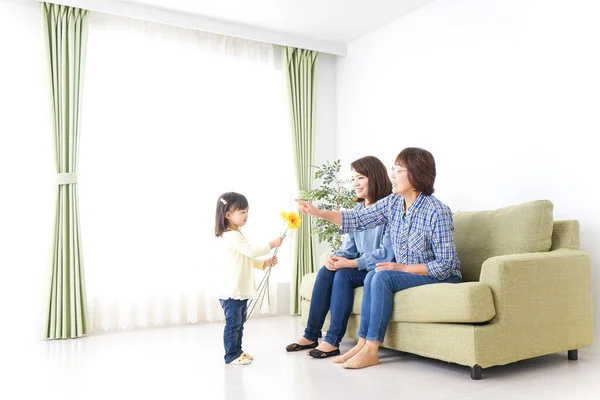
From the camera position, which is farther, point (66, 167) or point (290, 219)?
point (66, 167)

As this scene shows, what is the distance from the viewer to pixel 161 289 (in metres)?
4.30

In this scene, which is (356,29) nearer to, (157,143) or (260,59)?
(260,59)

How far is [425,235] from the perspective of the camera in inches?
114

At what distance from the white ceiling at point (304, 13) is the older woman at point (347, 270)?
59.8 inches

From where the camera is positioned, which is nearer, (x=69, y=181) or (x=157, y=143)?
(x=69, y=181)

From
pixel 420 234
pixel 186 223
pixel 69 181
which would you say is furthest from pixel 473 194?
pixel 69 181

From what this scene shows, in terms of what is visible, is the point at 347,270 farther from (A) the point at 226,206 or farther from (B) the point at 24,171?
(B) the point at 24,171

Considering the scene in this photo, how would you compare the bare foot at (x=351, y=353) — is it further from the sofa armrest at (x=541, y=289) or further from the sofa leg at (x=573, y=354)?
the sofa leg at (x=573, y=354)

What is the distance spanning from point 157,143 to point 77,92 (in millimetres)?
690

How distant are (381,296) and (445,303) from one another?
0.34 meters

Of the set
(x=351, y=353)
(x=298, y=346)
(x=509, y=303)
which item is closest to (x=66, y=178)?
(x=298, y=346)

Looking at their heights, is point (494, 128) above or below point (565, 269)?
above

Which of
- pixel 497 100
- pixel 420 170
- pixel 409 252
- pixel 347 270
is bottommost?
pixel 347 270

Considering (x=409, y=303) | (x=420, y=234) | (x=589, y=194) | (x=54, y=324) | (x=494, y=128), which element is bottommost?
(x=54, y=324)
